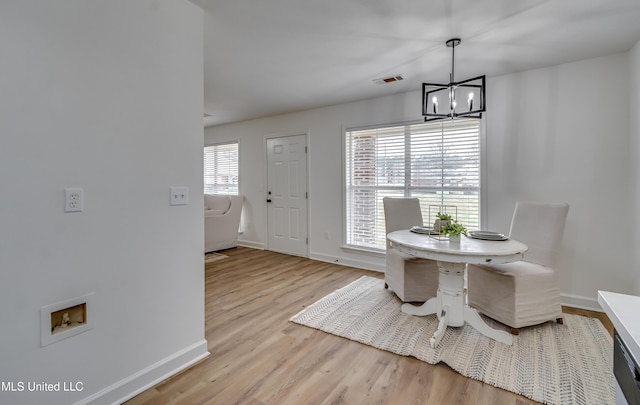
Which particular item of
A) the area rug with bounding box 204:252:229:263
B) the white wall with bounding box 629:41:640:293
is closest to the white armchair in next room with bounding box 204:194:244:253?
the area rug with bounding box 204:252:229:263

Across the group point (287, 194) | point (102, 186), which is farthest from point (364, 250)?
point (102, 186)

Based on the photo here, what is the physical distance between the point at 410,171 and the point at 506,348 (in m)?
2.28

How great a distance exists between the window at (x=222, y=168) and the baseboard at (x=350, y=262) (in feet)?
7.36

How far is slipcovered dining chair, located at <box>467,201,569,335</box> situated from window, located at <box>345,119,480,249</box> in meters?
0.80

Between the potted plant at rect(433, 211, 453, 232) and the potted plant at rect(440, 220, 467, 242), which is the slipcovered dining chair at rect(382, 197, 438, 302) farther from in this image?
the potted plant at rect(440, 220, 467, 242)

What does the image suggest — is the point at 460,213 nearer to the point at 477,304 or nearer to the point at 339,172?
the point at 477,304

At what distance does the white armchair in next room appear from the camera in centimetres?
504

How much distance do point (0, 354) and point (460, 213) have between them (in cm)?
385

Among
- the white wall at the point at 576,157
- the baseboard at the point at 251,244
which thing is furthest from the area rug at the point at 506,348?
the baseboard at the point at 251,244

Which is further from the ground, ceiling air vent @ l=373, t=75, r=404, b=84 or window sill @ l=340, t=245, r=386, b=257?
ceiling air vent @ l=373, t=75, r=404, b=84

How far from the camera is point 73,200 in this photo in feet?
4.76

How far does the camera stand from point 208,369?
193 cm

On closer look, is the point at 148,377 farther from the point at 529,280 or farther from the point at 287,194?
the point at 287,194

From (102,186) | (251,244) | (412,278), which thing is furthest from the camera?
(251,244)
